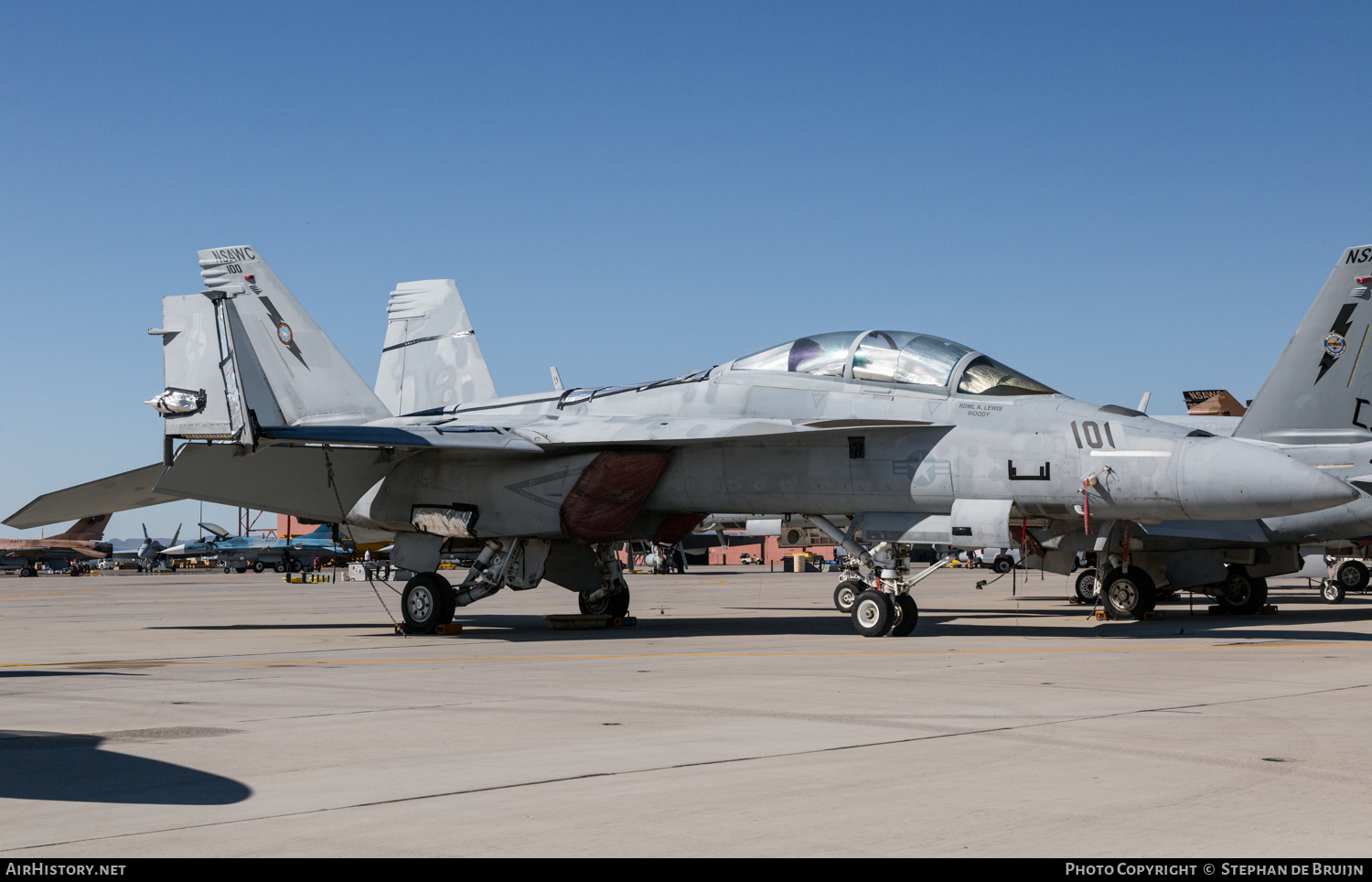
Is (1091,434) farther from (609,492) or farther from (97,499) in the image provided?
(97,499)

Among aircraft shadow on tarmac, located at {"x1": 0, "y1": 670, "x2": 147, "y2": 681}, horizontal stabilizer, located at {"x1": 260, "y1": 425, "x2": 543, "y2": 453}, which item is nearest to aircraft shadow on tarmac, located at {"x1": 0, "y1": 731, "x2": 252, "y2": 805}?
aircraft shadow on tarmac, located at {"x1": 0, "y1": 670, "x2": 147, "y2": 681}

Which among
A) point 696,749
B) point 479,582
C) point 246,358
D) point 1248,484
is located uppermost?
point 246,358

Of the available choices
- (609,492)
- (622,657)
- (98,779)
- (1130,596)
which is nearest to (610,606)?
(609,492)

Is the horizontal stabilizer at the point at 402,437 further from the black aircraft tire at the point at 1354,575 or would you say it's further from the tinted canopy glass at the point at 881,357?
the black aircraft tire at the point at 1354,575

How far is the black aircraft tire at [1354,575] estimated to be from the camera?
25438 mm

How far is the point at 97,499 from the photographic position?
17.2 metres

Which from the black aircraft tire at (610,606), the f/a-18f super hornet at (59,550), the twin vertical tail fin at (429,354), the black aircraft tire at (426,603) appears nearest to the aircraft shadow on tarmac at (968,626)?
the black aircraft tire at (610,606)

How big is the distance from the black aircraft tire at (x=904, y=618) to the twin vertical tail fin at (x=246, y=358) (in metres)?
7.70

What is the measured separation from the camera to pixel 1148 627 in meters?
15.4

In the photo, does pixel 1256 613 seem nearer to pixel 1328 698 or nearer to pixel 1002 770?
pixel 1328 698

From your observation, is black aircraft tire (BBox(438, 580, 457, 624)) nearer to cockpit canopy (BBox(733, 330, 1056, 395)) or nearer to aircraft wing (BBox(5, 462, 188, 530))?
aircraft wing (BBox(5, 462, 188, 530))

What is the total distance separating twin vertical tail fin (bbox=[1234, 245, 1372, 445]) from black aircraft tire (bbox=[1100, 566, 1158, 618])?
8.99ft

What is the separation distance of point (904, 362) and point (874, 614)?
2.64 meters
